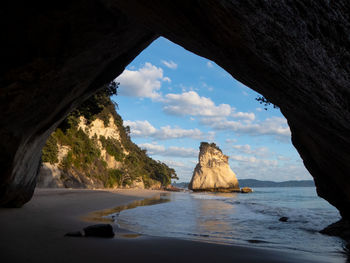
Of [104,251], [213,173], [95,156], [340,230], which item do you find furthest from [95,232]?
[213,173]

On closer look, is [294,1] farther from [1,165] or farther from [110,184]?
[110,184]

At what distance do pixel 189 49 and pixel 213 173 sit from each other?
86634 mm

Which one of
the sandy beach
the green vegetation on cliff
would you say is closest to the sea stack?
the green vegetation on cliff

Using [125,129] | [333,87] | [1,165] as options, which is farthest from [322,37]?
[125,129]

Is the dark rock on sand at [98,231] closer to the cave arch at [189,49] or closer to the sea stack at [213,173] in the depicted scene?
the cave arch at [189,49]

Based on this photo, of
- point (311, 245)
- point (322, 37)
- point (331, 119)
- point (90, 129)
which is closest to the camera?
point (322, 37)

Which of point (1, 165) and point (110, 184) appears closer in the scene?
point (1, 165)

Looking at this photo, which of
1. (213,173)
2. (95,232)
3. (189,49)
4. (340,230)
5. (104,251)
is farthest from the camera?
(213,173)

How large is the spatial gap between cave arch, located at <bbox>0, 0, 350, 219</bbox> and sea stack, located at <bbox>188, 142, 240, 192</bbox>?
7895cm

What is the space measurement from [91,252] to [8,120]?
4329 mm

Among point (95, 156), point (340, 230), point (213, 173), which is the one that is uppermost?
point (95, 156)

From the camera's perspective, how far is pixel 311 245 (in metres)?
6.90

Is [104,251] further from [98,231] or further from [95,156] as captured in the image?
[95,156]

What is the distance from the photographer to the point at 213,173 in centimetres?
8869
